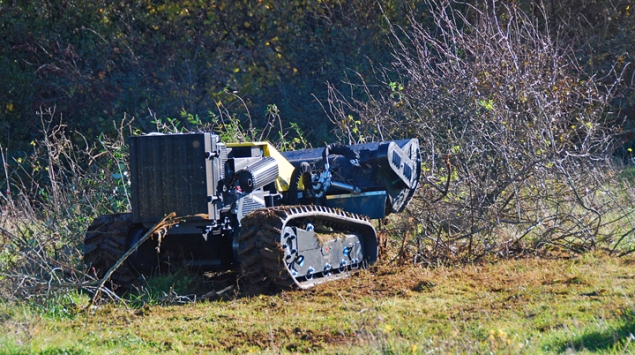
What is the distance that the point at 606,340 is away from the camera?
17.3 ft

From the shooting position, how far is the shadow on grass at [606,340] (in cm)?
509

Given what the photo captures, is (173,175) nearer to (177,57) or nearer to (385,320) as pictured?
(385,320)

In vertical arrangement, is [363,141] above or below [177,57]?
below

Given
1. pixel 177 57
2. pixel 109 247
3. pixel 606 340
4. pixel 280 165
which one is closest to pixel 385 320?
pixel 606 340

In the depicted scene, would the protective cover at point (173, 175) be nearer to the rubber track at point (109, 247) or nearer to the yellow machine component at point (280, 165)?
the rubber track at point (109, 247)

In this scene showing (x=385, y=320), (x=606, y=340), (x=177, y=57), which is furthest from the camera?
(x=177, y=57)

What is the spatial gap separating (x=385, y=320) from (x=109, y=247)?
3103mm

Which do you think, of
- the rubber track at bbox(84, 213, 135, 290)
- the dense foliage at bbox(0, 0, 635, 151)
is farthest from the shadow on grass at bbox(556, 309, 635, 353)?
the dense foliage at bbox(0, 0, 635, 151)

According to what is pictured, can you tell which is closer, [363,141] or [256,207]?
[256,207]

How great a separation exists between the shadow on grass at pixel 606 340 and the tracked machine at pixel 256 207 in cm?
294

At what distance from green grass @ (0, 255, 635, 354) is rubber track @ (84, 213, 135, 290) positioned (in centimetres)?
49

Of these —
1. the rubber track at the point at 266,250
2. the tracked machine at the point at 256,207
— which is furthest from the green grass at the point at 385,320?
the tracked machine at the point at 256,207

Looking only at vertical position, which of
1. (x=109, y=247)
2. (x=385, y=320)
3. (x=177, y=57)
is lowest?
(x=385, y=320)

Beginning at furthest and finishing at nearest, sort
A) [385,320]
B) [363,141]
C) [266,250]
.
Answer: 1. [363,141]
2. [266,250]
3. [385,320]
